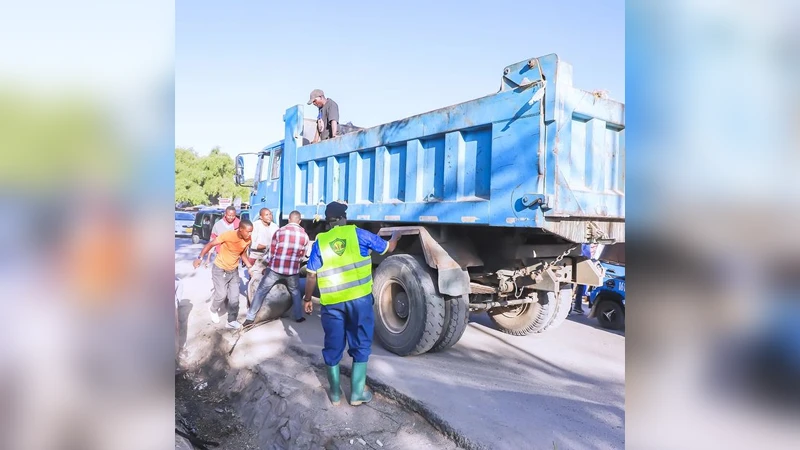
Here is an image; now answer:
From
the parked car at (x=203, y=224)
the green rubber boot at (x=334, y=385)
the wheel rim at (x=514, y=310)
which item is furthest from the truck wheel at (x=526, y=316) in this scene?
the parked car at (x=203, y=224)

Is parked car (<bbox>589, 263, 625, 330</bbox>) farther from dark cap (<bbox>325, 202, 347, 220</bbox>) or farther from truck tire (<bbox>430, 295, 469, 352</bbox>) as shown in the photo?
dark cap (<bbox>325, 202, 347, 220</bbox>)

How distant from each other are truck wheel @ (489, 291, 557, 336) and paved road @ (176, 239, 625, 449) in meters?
0.14

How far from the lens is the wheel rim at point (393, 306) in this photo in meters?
5.30

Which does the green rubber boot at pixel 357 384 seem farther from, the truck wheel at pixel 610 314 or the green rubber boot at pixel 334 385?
the truck wheel at pixel 610 314

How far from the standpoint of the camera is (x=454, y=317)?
4895mm

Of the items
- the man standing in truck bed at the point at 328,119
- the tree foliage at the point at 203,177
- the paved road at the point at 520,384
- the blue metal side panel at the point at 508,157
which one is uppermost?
the tree foliage at the point at 203,177

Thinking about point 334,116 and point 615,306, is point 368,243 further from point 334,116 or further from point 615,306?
point 615,306

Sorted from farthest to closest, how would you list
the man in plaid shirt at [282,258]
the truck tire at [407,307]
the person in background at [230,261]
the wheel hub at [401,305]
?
the person in background at [230,261]
the man in plaid shirt at [282,258]
the wheel hub at [401,305]
the truck tire at [407,307]

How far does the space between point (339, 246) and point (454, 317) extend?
5.42 feet

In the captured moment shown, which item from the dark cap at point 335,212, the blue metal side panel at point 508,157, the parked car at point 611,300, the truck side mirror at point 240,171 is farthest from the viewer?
the truck side mirror at point 240,171

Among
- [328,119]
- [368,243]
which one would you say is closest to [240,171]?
[328,119]

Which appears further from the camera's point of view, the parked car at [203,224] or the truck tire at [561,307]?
the parked car at [203,224]

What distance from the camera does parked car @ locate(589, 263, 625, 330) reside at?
689cm
